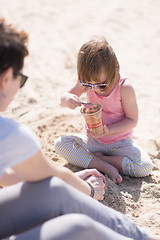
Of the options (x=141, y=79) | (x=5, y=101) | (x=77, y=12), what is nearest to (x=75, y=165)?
(x=5, y=101)

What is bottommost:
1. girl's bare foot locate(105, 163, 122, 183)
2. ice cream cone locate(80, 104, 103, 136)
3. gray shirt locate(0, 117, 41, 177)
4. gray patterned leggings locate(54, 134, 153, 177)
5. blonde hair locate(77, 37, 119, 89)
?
girl's bare foot locate(105, 163, 122, 183)

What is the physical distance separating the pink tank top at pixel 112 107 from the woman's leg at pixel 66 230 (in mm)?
1203

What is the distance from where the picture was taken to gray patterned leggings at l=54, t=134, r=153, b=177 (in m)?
2.69

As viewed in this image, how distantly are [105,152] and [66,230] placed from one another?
4.42 feet

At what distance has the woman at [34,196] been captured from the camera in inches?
60.4

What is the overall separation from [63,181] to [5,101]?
1.51 feet

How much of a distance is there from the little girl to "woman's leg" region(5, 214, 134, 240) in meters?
1.02

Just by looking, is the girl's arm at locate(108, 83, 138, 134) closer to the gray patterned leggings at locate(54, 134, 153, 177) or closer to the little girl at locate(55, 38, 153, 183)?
the little girl at locate(55, 38, 153, 183)

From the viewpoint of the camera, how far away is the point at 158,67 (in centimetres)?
447

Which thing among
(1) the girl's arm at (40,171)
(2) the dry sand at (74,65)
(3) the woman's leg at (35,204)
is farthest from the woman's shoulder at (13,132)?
(2) the dry sand at (74,65)

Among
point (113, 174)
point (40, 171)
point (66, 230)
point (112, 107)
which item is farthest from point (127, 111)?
point (66, 230)

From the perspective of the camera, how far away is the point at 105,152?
9.40 feet

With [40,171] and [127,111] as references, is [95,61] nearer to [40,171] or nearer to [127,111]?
[127,111]

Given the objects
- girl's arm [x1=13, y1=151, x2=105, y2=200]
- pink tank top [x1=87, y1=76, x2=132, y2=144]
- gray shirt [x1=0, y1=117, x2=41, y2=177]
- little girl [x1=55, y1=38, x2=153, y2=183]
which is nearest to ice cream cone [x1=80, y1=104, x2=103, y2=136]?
little girl [x1=55, y1=38, x2=153, y2=183]
